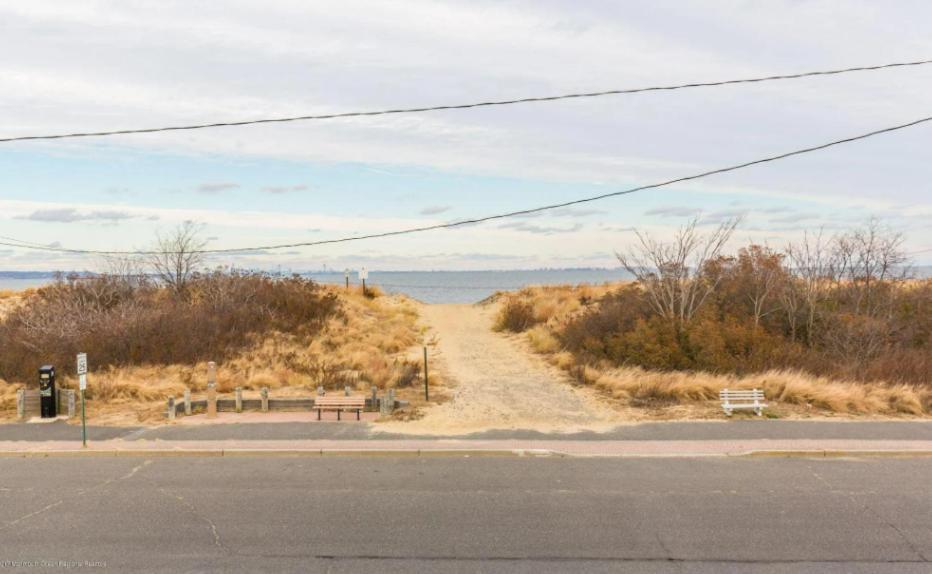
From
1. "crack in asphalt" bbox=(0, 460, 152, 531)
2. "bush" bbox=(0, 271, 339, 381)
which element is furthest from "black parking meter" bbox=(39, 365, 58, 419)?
"crack in asphalt" bbox=(0, 460, 152, 531)

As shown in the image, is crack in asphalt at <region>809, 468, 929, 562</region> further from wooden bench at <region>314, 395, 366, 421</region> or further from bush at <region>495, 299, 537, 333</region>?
bush at <region>495, 299, 537, 333</region>

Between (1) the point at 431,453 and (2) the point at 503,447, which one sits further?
(2) the point at 503,447

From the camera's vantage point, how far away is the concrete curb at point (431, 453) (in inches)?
428

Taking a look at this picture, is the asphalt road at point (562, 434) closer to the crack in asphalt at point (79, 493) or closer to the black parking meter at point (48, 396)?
the black parking meter at point (48, 396)

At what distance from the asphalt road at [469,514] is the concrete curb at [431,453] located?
21 centimetres

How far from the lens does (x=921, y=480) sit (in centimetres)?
947

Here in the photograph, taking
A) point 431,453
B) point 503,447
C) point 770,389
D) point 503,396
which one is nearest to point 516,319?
point 503,396

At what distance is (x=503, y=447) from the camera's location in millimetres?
11391

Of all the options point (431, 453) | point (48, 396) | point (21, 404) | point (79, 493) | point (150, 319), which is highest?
point (150, 319)

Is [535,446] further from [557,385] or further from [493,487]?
[557,385]

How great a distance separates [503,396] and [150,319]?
40.3ft

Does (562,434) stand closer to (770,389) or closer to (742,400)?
(742,400)

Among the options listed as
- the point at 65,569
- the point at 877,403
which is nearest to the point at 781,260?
the point at 877,403

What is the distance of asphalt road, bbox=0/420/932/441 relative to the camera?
39.6ft
